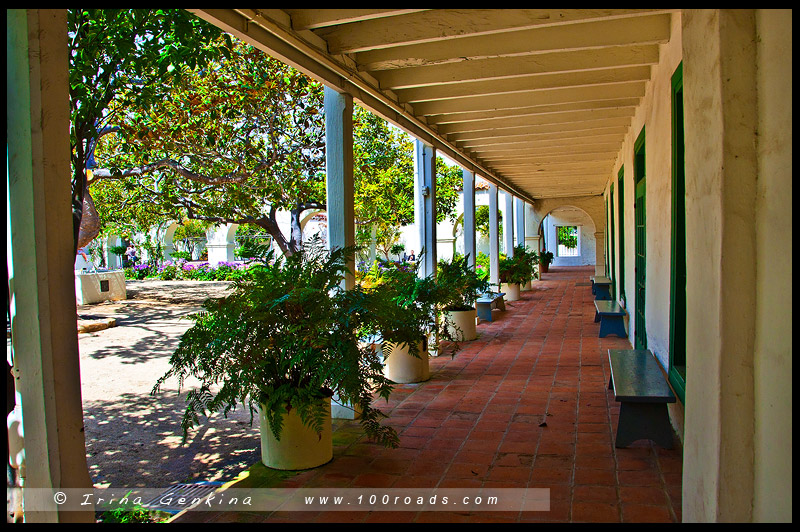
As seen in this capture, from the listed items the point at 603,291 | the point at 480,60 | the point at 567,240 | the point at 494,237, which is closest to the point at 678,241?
the point at 480,60

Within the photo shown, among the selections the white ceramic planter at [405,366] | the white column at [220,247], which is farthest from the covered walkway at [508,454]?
the white column at [220,247]

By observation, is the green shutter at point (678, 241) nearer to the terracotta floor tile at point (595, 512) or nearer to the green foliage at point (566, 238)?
the terracotta floor tile at point (595, 512)

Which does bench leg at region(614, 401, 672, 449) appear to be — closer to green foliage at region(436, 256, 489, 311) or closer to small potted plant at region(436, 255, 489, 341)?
small potted plant at region(436, 255, 489, 341)

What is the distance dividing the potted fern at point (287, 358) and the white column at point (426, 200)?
3348 millimetres

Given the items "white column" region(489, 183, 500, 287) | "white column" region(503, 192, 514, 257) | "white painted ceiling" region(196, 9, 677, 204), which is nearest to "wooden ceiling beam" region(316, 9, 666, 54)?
"white painted ceiling" region(196, 9, 677, 204)

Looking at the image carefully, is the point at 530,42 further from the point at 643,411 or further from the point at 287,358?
the point at 287,358

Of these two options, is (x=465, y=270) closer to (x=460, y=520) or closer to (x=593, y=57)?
(x=593, y=57)

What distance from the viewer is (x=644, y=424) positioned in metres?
3.51

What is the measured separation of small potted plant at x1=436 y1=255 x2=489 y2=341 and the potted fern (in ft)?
6.66

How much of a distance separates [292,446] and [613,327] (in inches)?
215

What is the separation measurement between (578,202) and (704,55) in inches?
626

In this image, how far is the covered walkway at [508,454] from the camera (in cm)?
283

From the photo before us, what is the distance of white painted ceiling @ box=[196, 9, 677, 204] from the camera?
348cm
